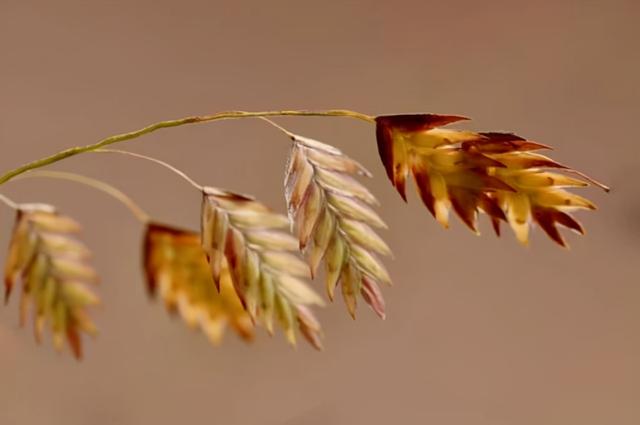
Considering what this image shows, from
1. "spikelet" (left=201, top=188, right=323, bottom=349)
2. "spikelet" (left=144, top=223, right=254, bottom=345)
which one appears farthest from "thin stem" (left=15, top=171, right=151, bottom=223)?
"spikelet" (left=201, top=188, right=323, bottom=349)

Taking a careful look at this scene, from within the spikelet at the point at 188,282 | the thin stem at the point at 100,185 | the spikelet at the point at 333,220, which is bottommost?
the spikelet at the point at 188,282

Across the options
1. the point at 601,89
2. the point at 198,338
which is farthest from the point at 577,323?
the point at 198,338

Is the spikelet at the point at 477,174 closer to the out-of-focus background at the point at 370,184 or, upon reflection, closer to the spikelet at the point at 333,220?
the spikelet at the point at 333,220

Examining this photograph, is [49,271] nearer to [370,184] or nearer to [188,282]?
[188,282]

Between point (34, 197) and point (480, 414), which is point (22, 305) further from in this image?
point (480, 414)

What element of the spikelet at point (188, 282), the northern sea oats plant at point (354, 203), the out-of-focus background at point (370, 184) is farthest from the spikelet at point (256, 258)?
the out-of-focus background at point (370, 184)

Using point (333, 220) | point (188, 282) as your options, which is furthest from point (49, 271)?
point (333, 220)

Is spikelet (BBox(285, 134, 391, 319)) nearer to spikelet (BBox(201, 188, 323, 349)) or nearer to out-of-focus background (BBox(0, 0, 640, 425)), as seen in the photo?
spikelet (BBox(201, 188, 323, 349))
